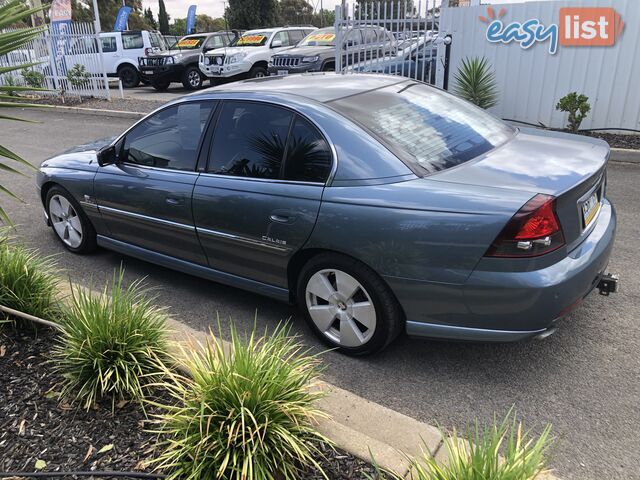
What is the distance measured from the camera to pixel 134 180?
426cm

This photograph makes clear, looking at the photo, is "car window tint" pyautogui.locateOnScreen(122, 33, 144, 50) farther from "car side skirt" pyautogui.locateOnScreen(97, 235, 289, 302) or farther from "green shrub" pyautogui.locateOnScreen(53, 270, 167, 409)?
"green shrub" pyautogui.locateOnScreen(53, 270, 167, 409)

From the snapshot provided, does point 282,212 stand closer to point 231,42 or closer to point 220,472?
point 220,472

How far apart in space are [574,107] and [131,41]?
1724 cm

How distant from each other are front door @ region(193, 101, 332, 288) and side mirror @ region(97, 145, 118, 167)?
109 cm

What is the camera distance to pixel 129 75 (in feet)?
68.6

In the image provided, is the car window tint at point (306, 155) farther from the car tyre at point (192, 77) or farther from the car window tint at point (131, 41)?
the car window tint at point (131, 41)

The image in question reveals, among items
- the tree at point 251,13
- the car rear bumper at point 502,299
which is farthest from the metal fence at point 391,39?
the tree at point 251,13

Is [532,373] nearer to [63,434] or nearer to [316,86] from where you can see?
[316,86]

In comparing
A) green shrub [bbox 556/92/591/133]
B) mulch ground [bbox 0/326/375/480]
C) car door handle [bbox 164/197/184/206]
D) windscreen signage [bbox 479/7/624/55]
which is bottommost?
mulch ground [bbox 0/326/375/480]

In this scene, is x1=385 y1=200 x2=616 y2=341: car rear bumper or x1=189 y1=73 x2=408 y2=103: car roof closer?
x1=385 y1=200 x2=616 y2=341: car rear bumper

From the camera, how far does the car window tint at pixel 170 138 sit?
4.02 meters

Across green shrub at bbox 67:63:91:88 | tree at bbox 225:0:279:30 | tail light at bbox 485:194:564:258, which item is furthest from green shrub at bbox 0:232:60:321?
tree at bbox 225:0:279:30

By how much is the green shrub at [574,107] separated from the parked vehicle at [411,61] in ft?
Answer: 8.66

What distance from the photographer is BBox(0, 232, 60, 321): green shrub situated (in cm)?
323
